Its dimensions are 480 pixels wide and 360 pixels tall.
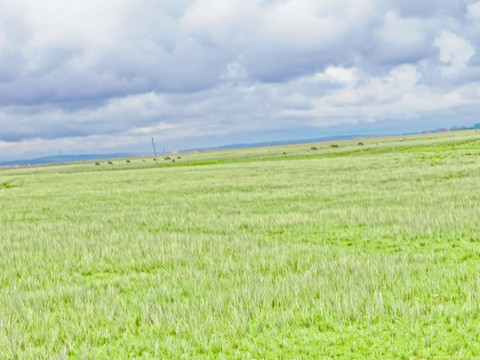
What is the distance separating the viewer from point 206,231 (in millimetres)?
16328

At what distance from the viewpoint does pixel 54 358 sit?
561 cm

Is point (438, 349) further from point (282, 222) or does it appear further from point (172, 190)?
point (172, 190)

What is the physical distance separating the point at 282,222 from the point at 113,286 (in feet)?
29.3

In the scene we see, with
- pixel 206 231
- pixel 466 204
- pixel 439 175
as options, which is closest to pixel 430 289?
pixel 206 231

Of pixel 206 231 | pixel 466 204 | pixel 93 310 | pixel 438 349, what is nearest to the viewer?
pixel 438 349

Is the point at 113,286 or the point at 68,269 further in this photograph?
the point at 68,269

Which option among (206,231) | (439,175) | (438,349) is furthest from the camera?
(439,175)

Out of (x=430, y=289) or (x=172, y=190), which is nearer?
(x=430, y=289)

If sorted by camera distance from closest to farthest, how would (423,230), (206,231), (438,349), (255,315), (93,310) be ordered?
(438,349) < (255,315) < (93,310) < (423,230) < (206,231)

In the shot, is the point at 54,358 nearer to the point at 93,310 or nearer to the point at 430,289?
the point at 93,310

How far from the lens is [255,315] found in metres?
6.77

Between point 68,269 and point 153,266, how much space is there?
2.24 metres

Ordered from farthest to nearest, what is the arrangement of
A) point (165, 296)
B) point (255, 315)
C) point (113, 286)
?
point (113, 286) → point (165, 296) → point (255, 315)

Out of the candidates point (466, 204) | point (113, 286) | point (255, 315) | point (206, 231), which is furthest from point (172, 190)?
point (255, 315)
